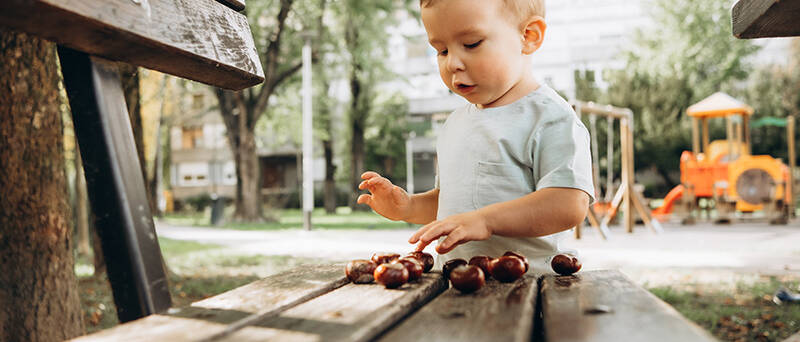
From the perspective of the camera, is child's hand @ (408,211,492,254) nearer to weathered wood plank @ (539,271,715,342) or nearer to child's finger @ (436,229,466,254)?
child's finger @ (436,229,466,254)

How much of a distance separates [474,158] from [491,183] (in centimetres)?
9

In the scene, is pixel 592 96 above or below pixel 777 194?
above

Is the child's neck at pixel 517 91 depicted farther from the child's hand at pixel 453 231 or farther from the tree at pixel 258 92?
the tree at pixel 258 92

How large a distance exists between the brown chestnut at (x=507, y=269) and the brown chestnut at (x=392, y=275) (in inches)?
8.4

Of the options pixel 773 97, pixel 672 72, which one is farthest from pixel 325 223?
pixel 773 97

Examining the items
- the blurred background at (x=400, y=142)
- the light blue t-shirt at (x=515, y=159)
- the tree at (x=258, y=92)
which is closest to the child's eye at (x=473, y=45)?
the light blue t-shirt at (x=515, y=159)

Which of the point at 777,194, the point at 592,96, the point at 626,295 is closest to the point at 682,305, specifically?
the point at 626,295

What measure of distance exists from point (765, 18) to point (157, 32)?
1520 millimetres

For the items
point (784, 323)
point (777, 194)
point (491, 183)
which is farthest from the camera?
point (777, 194)

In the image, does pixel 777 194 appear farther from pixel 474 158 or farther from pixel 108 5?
pixel 108 5

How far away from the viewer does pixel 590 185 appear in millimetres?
1671

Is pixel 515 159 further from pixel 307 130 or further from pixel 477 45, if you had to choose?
pixel 307 130

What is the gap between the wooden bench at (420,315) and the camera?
3.10ft

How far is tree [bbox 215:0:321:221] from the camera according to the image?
16.8 m
